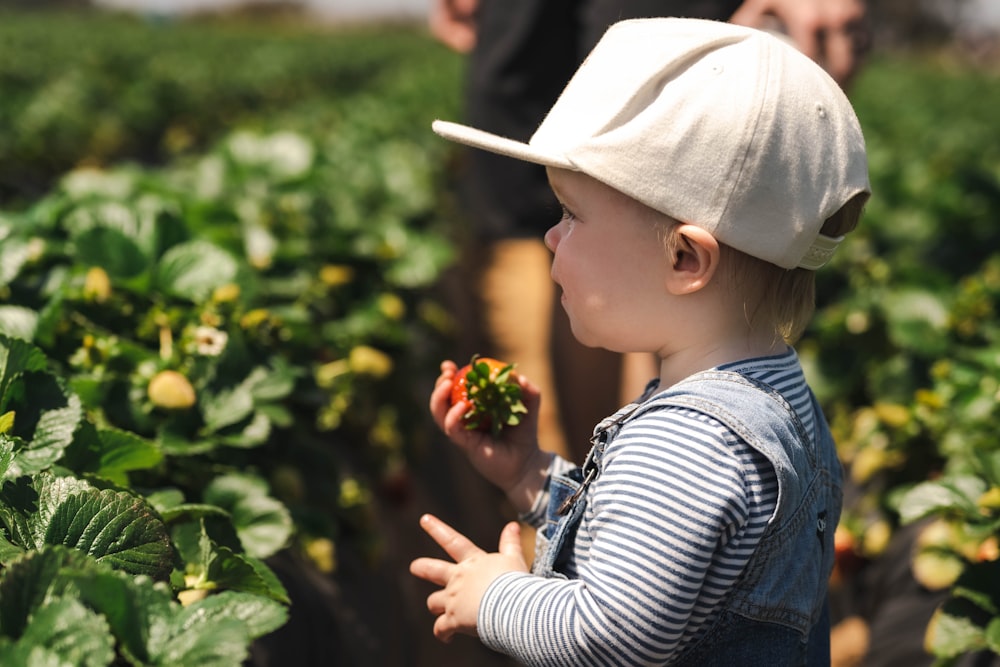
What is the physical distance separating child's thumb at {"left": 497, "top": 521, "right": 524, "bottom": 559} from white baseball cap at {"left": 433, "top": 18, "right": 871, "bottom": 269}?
46cm

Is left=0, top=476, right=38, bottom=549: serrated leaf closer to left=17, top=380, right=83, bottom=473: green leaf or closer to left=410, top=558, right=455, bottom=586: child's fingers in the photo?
left=17, top=380, right=83, bottom=473: green leaf

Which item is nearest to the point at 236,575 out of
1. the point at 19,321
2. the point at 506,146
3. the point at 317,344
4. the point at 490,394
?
the point at 490,394

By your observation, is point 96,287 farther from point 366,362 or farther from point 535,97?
point 535,97

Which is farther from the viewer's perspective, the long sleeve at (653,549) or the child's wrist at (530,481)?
the child's wrist at (530,481)

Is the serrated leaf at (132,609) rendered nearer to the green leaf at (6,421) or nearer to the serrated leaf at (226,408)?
the green leaf at (6,421)

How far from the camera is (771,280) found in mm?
1370

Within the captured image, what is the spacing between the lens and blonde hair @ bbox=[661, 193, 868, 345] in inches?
52.5

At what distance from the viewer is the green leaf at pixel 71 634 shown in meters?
1.01

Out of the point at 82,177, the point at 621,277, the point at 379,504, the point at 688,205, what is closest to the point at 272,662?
the point at 621,277

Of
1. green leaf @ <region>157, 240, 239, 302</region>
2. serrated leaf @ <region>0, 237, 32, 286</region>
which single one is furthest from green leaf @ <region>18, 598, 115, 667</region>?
green leaf @ <region>157, 240, 239, 302</region>

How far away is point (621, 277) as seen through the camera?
4.42 ft

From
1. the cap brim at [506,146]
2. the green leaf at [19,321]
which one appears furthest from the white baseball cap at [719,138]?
the green leaf at [19,321]

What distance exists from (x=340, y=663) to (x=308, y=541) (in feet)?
0.77

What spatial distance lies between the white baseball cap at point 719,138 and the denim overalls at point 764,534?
0.17 meters
